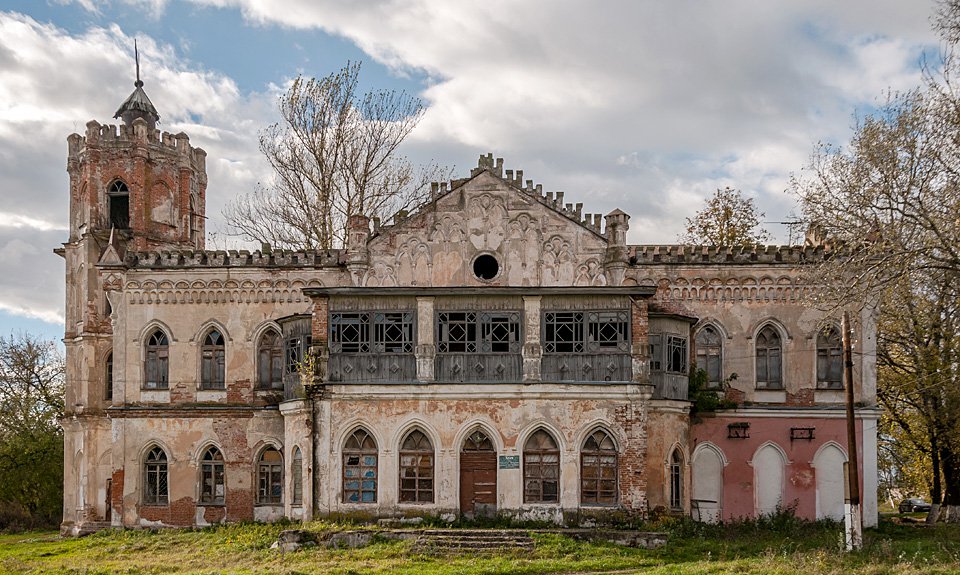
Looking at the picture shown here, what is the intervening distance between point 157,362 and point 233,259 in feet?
13.3

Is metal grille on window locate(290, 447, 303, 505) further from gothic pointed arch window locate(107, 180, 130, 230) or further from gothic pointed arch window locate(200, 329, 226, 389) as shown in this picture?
gothic pointed arch window locate(107, 180, 130, 230)

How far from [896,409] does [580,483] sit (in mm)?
15809

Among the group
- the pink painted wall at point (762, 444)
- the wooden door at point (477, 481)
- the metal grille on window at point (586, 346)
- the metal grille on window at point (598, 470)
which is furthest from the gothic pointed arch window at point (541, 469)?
the pink painted wall at point (762, 444)

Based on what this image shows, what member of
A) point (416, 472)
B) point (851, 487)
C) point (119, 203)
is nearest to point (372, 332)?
point (416, 472)

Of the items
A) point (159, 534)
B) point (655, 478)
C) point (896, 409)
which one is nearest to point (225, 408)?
point (159, 534)

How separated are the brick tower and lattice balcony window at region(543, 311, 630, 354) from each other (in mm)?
13779

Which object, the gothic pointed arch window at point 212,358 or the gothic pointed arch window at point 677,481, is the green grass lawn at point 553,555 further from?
the gothic pointed arch window at point 212,358

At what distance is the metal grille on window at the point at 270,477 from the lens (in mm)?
31344

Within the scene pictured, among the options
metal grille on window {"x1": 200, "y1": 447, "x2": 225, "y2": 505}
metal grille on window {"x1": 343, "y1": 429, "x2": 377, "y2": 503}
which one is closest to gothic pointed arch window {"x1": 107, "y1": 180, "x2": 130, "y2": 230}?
metal grille on window {"x1": 200, "y1": 447, "x2": 225, "y2": 505}

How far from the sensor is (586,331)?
28.1 meters

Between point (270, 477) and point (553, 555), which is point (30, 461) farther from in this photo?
point (553, 555)

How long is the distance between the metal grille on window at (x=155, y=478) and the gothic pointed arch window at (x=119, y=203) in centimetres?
808

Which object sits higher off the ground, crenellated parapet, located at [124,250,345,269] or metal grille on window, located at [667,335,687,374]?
crenellated parapet, located at [124,250,345,269]

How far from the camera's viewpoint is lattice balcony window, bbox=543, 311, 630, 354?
92.0 feet
